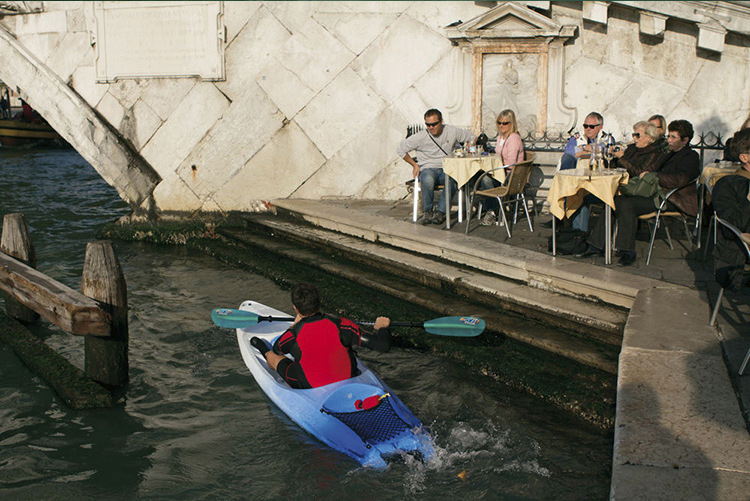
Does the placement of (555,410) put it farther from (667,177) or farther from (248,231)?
(248,231)

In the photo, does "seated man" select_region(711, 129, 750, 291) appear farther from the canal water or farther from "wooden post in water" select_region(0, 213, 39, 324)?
"wooden post in water" select_region(0, 213, 39, 324)

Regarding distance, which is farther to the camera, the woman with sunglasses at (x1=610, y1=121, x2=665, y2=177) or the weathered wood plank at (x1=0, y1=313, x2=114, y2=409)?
the woman with sunglasses at (x1=610, y1=121, x2=665, y2=177)

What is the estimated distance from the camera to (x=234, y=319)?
18.7 ft

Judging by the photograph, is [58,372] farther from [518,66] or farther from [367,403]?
[518,66]

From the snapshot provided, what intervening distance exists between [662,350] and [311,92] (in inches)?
277

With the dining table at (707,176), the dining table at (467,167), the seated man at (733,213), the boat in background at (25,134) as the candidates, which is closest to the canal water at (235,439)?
the seated man at (733,213)

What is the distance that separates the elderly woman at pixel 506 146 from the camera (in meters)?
8.03

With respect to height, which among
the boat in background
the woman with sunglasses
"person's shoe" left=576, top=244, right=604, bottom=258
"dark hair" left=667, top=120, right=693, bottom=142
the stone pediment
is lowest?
"person's shoe" left=576, top=244, right=604, bottom=258

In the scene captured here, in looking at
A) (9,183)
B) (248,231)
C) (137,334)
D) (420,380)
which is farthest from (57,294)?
(9,183)

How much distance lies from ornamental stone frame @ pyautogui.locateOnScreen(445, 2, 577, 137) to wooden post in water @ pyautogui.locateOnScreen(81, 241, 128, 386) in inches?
229

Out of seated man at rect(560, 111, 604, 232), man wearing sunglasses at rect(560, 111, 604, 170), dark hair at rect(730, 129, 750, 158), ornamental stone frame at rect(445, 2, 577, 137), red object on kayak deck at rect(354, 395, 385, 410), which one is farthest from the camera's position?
ornamental stone frame at rect(445, 2, 577, 137)

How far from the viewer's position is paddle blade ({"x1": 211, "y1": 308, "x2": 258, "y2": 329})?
18.7 feet

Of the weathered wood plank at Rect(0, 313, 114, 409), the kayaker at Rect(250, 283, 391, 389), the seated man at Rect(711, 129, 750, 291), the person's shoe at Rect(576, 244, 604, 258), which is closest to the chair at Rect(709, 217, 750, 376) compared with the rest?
the seated man at Rect(711, 129, 750, 291)

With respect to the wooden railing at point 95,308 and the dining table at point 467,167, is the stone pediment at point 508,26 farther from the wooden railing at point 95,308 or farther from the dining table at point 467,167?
the wooden railing at point 95,308
